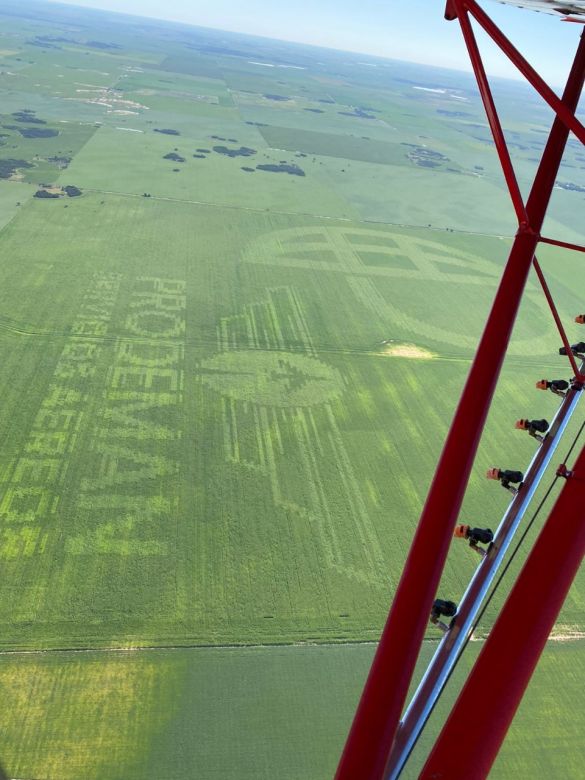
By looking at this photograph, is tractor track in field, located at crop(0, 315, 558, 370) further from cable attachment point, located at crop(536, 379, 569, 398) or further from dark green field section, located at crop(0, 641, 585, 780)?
cable attachment point, located at crop(536, 379, 569, 398)

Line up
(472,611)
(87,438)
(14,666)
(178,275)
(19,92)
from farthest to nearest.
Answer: (19,92), (178,275), (87,438), (14,666), (472,611)

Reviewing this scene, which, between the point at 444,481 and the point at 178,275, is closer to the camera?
the point at 444,481

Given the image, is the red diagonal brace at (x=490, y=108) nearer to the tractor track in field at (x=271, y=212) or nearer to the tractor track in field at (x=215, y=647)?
the tractor track in field at (x=215, y=647)

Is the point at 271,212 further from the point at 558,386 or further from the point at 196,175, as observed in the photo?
the point at 558,386

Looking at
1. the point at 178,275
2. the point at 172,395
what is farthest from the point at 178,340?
the point at 178,275

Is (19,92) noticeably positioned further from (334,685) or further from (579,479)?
(579,479)

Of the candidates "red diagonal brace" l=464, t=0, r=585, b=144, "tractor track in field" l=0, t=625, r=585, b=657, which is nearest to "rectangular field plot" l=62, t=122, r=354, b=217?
"tractor track in field" l=0, t=625, r=585, b=657
